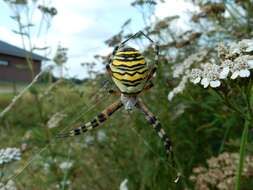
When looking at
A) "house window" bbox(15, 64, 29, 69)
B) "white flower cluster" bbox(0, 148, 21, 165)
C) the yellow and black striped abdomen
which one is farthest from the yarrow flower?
"house window" bbox(15, 64, 29, 69)

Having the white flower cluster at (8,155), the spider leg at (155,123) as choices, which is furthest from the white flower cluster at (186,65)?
the white flower cluster at (8,155)

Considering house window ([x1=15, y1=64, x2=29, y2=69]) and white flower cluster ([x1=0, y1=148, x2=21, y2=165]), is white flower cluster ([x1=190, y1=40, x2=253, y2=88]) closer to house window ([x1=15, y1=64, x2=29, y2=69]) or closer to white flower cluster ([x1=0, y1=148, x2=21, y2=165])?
white flower cluster ([x1=0, y1=148, x2=21, y2=165])

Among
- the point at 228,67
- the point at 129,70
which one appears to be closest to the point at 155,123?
the point at 228,67

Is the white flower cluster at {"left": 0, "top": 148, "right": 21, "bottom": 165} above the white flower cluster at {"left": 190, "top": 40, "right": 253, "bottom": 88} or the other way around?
the other way around

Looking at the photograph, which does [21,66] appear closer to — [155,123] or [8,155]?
[8,155]

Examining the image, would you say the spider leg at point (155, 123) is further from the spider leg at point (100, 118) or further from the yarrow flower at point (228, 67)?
the yarrow flower at point (228, 67)
